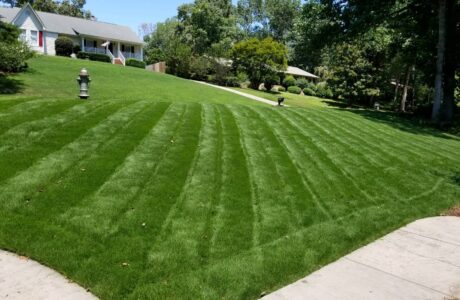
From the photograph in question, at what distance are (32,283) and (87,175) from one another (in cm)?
286

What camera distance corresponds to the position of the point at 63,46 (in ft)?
134

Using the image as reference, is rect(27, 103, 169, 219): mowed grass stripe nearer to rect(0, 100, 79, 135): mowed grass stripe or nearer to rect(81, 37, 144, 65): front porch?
rect(0, 100, 79, 135): mowed grass stripe

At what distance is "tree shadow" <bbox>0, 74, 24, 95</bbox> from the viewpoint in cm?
1837

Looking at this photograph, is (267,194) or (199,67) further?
(199,67)

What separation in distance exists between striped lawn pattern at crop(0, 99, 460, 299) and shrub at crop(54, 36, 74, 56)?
33.3 m

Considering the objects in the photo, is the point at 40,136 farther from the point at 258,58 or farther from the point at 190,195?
the point at 258,58

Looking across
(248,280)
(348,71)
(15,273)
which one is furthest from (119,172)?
(348,71)

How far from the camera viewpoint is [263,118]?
13.7 meters

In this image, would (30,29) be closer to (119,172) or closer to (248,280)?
(119,172)

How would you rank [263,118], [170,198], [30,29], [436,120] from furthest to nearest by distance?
1. [30,29]
2. [436,120]
3. [263,118]
4. [170,198]

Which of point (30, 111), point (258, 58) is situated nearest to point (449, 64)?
point (30, 111)

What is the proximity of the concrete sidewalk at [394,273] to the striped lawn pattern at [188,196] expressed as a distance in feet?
0.66

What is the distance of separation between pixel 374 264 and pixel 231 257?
68.3 inches

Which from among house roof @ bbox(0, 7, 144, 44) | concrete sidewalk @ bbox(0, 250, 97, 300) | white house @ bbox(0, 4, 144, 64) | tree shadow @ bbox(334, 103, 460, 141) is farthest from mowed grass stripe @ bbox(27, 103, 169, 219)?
house roof @ bbox(0, 7, 144, 44)
